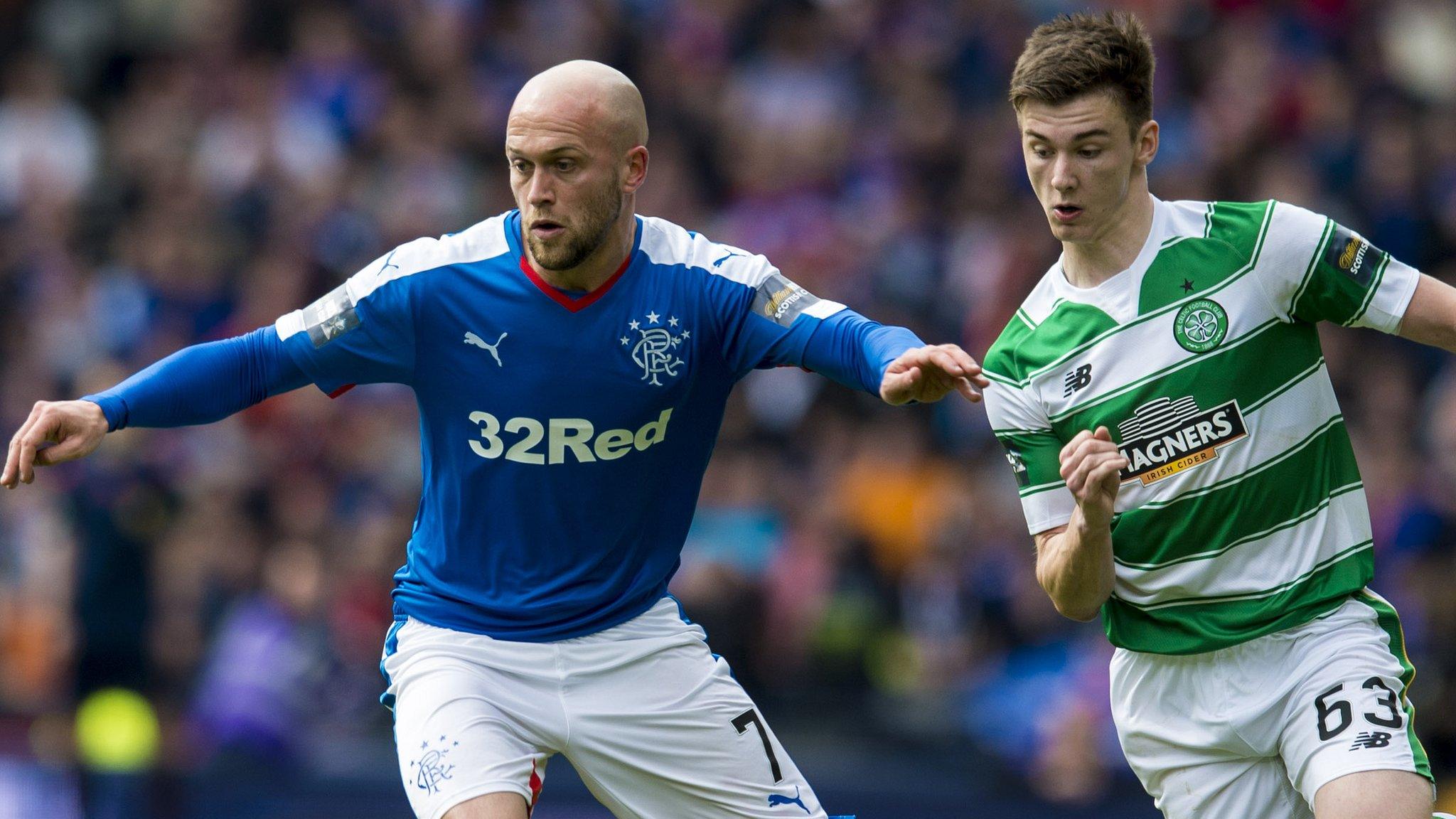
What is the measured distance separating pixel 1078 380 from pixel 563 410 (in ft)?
5.10

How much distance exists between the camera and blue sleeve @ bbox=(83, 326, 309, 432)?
5.39 meters

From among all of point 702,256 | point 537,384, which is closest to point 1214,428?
point 702,256

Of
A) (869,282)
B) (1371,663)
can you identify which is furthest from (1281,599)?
(869,282)

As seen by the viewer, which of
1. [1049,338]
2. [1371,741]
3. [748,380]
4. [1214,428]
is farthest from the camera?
[748,380]

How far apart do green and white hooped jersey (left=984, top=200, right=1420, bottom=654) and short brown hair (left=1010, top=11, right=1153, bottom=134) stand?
435 millimetres

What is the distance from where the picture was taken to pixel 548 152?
5.49 meters

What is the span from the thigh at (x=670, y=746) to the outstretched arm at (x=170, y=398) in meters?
1.31

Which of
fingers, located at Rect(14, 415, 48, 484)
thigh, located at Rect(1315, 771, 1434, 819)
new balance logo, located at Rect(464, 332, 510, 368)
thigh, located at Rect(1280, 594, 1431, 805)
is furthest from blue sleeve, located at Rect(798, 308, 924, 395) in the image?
fingers, located at Rect(14, 415, 48, 484)

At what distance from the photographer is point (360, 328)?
5.59 m

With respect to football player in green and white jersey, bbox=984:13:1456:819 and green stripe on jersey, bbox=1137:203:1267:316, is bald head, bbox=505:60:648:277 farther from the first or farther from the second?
green stripe on jersey, bbox=1137:203:1267:316

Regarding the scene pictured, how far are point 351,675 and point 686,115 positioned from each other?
5.24 m

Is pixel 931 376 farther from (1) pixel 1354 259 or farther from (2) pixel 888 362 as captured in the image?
(1) pixel 1354 259

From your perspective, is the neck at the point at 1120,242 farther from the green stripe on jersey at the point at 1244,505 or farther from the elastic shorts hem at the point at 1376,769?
the elastic shorts hem at the point at 1376,769

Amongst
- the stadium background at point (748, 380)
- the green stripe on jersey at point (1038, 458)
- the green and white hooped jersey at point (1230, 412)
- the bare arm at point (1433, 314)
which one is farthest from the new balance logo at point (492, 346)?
the stadium background at point (748, 380)
